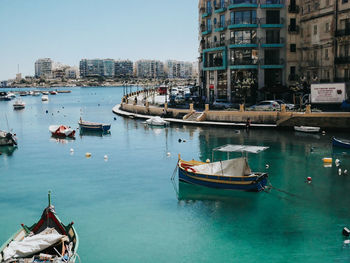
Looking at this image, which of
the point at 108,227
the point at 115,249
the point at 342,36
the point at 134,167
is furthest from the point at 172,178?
the point at 342,36

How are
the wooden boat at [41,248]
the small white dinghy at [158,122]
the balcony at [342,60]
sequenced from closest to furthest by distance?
the wooden boat at [41,248], the balcony at [342,60], the small white dinghy at [158,122]

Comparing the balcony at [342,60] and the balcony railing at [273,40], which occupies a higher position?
the balcony railing at [273,40]

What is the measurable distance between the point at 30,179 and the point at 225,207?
1891cm

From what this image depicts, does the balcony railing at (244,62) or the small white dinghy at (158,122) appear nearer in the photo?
the small white dinghy at (158,122)

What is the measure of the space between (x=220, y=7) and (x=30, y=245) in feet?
213

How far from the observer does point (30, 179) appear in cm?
3591

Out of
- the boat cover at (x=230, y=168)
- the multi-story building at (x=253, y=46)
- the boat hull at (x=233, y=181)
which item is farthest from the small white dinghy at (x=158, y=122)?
the boat hull at (x=233, y=181)

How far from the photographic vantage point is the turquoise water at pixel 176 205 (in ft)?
69.6

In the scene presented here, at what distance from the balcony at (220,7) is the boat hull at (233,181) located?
49439mm

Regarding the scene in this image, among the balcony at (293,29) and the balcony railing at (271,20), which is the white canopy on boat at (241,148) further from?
the balcony at (293,29)

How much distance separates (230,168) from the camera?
3045 cm

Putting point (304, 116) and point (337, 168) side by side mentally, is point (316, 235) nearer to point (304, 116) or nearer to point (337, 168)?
point (337, 168)

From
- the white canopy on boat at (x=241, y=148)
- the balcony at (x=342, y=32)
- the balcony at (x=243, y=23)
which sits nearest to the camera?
the white canopy on boat at (x=241, y=148)

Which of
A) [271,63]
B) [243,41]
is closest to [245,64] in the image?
[243,41]
